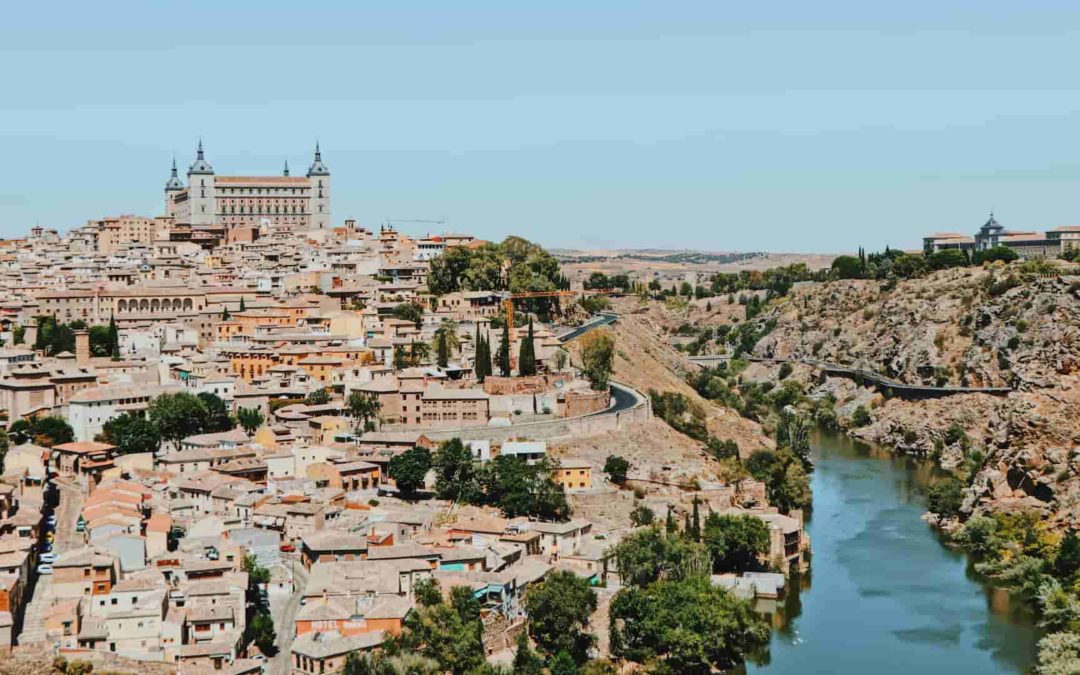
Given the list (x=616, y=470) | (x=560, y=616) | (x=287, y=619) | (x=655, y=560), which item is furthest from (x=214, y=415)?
(x=560, y=616)

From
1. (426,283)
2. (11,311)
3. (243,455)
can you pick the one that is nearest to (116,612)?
(243,455)

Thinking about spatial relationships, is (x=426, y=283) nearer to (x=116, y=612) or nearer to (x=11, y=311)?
(x=11, y=311)

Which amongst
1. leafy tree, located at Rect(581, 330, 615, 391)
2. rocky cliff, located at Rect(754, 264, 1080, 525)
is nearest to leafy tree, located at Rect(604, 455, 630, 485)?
leafy tree, located at Rect(581, 330, 615, 391)

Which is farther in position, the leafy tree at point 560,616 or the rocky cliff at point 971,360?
the rocky cliff at point 971,360

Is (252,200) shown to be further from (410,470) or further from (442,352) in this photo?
(410,470)

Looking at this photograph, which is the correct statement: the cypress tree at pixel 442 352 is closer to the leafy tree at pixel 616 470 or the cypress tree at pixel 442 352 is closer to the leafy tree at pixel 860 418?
the leafy tree at pixel 616 470

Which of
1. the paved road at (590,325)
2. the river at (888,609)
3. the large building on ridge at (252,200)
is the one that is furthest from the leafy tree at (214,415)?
the large building on ridge at (252,200)
